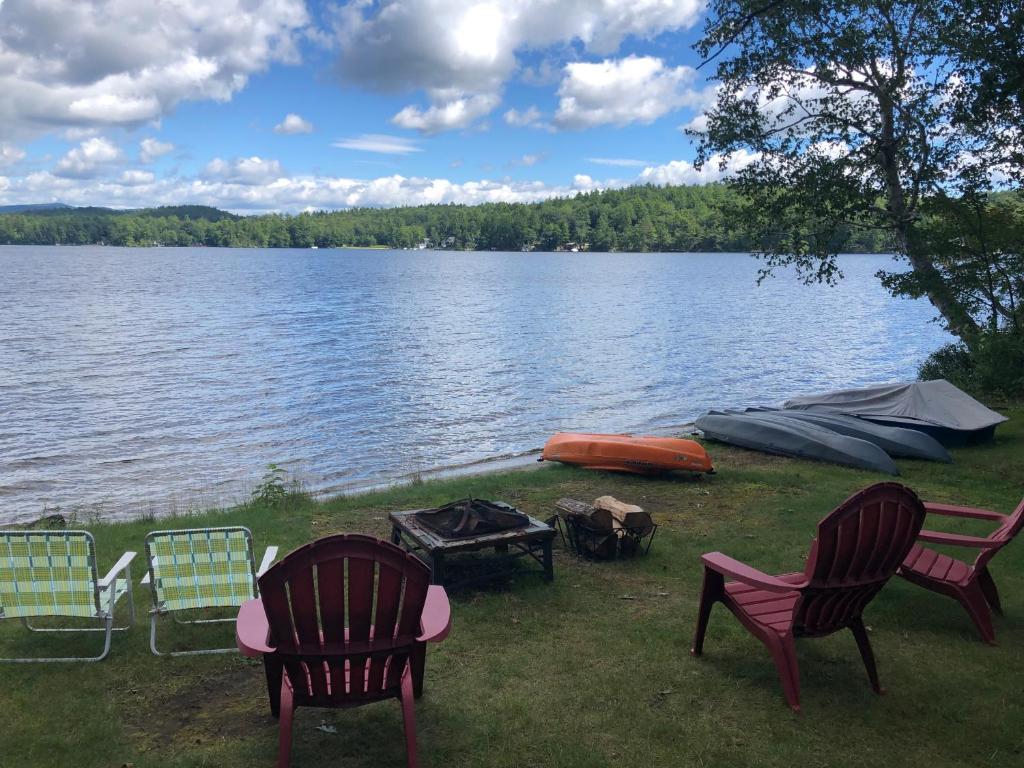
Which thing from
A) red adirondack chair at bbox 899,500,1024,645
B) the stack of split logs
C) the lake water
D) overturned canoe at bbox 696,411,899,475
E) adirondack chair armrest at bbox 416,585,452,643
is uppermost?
adirondack chair armrest at bbox 416,585,452,643

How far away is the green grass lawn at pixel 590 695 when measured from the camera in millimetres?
4215

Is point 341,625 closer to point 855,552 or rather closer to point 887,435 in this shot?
point 855,552

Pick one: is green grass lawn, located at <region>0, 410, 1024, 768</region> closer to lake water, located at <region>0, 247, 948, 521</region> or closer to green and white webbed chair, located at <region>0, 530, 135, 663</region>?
green and white webbed chair, located at <region>0, 530, 135, 663</region>

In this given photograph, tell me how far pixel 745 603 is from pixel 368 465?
11885 mm

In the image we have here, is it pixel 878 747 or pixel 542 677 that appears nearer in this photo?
pixel 878 747

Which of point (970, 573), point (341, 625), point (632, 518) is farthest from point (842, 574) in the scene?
point (632, 518)

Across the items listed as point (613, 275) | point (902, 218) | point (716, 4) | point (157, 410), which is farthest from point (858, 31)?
point (613, 275)

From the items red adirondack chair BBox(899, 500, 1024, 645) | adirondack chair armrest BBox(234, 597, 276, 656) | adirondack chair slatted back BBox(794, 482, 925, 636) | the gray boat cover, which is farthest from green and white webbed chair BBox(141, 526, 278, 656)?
the gray boat cover

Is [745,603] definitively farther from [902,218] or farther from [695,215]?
[695,215]

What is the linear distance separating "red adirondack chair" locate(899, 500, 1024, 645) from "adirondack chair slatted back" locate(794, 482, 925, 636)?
40.1 inches

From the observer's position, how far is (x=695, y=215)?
509 ft

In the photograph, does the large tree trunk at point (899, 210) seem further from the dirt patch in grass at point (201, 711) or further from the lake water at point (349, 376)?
the dirt patch in grass at point (201, 711)

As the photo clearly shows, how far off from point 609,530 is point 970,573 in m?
3.07

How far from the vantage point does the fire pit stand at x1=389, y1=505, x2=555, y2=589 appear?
656cm
